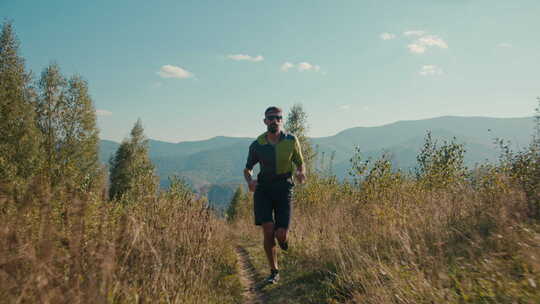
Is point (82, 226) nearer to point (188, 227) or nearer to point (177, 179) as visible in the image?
point (188, 227)

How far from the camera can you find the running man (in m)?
5.46

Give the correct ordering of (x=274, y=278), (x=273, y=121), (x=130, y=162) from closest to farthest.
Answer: (x=274, y=278) < (x=273, y=121) < (x=130, y=162)

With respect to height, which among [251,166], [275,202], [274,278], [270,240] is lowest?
[274,278]

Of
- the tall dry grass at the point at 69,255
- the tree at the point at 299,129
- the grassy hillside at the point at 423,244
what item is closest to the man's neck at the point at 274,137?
the grassy hillside at the point at 423,244

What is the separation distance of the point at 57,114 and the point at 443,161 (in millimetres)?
39629

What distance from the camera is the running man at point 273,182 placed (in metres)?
5.46

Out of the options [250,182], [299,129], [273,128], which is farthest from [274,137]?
[299,129]

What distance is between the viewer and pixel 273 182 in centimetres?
546

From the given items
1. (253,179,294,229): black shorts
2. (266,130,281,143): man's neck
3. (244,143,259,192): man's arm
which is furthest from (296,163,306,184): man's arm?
(244,143,259,192): man's arm

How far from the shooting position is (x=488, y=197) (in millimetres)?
5676

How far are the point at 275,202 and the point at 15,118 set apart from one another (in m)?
31.6

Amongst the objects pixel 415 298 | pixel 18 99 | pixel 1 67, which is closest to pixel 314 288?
pixel 415 298

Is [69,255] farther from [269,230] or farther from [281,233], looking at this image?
[281,233]

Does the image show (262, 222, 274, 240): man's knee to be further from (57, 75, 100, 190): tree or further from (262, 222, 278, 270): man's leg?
(57, 75, 100, 190): tree
